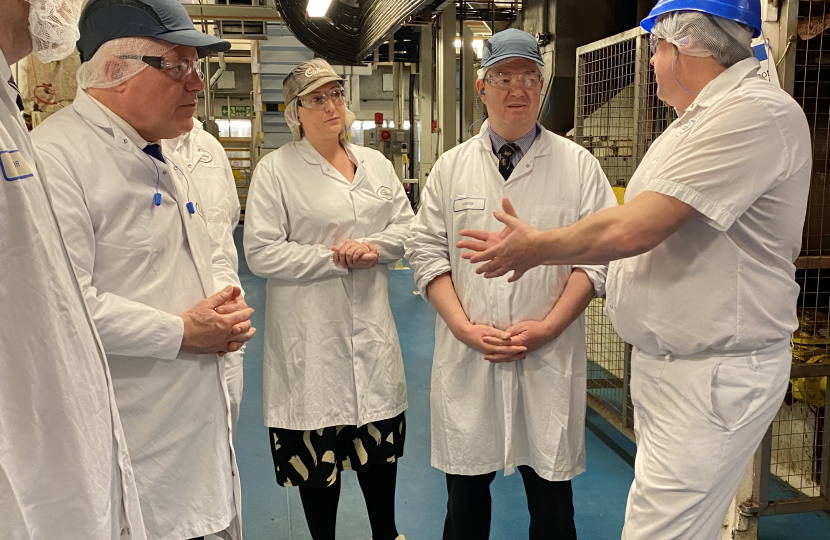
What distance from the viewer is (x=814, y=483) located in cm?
317

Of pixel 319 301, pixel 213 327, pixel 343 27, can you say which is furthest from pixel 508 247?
pixel 343 27

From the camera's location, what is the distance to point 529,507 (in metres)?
2.29

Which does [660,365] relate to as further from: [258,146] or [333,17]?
[258,146]

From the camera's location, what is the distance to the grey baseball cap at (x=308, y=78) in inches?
101

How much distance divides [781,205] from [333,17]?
5.82 metres

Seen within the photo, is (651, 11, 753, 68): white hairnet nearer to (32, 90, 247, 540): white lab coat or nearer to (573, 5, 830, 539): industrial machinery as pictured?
(573, 5, 830, 539): industrial machinery

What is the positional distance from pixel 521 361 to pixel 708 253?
2.50 ft

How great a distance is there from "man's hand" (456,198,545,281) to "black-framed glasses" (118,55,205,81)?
2.66ft

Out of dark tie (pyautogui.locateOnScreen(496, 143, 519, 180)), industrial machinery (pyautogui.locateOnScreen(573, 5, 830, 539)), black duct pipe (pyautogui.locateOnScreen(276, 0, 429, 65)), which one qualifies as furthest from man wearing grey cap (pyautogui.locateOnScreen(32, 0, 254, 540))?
black duct pipe (pyautogui.locateOnScreen(276, 0, 429, 65))

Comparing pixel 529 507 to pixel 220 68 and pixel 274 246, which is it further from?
pixel 220 68

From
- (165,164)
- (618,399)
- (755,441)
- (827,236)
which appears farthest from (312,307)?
(618,399)

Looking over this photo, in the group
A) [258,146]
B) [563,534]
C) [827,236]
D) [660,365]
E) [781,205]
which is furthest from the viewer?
[258,146]

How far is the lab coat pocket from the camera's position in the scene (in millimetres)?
1663

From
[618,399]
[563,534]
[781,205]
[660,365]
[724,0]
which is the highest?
[724,0]
